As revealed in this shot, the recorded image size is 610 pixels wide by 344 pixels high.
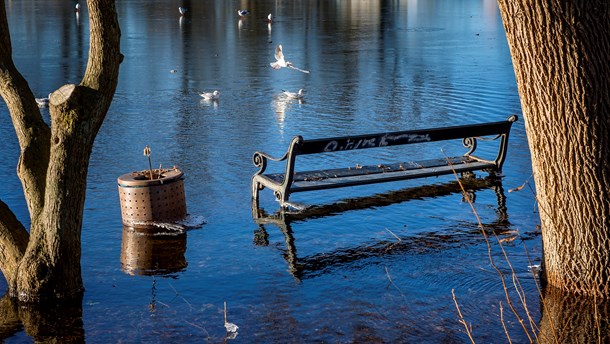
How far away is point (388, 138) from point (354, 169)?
2.20ft

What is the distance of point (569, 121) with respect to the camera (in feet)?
23.4

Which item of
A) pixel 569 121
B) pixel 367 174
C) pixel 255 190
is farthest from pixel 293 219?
pixel 569 121

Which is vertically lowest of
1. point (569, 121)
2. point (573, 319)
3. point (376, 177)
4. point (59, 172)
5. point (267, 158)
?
point (573, 319)

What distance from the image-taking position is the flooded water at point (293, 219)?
770 centimetres

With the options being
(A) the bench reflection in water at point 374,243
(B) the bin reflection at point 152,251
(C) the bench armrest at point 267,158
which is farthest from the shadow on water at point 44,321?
(C) the bench armrest at point 267,158

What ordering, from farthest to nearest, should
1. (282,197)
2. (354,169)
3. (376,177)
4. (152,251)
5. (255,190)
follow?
1. (354,169)
2. (376,177)
3. (255,190)
4. (282,197)
5. (152,251)

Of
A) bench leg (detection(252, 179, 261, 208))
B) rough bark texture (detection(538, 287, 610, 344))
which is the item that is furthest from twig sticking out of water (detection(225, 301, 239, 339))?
bench leg (detection(252, 179, 261, 208))

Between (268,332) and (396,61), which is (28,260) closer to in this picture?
Answer: (268,332)

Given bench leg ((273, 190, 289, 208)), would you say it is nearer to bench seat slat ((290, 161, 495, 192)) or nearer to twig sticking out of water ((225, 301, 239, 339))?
bench seat slat ((290, 161, 495, 192))

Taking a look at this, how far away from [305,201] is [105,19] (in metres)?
4.49

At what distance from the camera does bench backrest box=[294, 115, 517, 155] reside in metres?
10.6

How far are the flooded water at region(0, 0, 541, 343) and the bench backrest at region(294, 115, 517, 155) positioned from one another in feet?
2.47

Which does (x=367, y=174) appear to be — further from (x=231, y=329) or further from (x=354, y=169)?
(x=231, y=329)

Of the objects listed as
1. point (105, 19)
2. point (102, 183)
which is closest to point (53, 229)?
point (105, 19)
